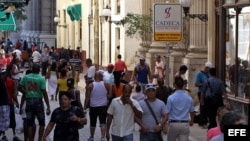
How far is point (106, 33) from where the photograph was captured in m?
42.7

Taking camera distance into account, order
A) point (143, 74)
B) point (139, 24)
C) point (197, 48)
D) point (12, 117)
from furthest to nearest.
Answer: point (139, 24)
point (197, 48)
point (143, 74)
point (12, 117)

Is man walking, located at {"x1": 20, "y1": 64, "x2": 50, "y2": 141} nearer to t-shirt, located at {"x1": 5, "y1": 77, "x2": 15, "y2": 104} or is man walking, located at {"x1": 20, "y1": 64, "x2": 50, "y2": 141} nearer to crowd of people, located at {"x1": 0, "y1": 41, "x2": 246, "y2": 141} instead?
crowd of people, located at {"x1": 0, "y1": 41, "x2": 246, "y2": 141}

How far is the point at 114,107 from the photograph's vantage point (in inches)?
514

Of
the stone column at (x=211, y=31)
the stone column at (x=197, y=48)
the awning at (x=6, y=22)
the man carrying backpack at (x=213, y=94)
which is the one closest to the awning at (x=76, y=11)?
the awning at (x=6, y=22)

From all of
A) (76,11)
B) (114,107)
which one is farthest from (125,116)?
(76,11)

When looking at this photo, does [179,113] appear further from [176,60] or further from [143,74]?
[176,60]

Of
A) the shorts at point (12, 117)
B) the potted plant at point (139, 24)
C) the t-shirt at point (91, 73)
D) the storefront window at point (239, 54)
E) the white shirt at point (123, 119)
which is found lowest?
the shorts at point (12, 117)

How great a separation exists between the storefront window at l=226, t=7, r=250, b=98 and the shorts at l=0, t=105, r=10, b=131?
A: 5.41 meters

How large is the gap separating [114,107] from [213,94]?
14.8ft

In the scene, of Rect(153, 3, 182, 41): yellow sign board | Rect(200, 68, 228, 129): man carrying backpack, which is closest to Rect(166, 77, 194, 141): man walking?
Rect(200, 68, 228, 129): man carrying backpack

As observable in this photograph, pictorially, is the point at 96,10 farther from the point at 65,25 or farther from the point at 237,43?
the point at 237,43

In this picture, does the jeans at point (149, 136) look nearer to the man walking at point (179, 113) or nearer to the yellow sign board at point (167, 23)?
the man walking at point (179, 113)

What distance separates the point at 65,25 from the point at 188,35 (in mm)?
31280

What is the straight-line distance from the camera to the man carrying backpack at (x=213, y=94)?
17.0 meters
